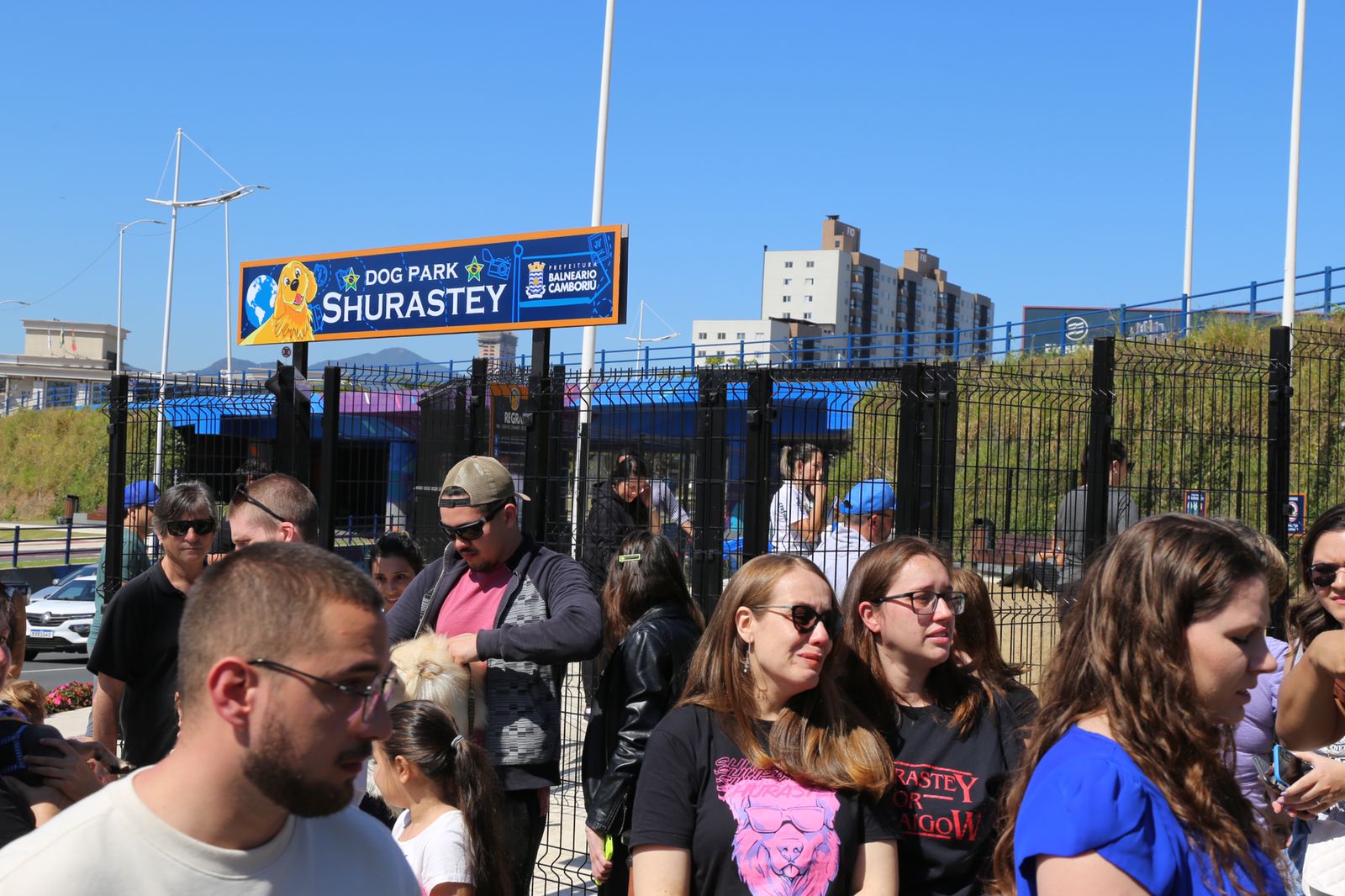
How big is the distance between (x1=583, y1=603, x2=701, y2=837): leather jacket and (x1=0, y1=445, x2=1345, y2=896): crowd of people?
0.5 inches

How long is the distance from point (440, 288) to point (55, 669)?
10798 mm

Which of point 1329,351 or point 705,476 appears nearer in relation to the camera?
point 705,476

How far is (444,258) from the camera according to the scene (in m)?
10.2

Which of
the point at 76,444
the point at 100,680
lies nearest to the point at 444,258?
the point at 100,680

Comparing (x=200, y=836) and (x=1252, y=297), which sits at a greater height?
(x=1252, y=297)

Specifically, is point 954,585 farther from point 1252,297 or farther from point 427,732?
point 1252,297

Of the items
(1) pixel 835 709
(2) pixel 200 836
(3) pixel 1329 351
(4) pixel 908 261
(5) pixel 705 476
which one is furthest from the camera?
(4) pixel 908 261

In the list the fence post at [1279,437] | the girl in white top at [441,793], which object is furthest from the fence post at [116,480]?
the fence post at [1279,437]

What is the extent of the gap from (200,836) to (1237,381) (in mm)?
8874

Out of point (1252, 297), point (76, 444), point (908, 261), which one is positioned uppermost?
point (908, 261)

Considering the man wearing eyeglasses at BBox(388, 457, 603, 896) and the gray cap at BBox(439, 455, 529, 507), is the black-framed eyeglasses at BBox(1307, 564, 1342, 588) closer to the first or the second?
the man wearing eyeglasses at BBox(388, 457, 603, 896)

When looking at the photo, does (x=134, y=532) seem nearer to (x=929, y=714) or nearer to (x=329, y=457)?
(x=329, y=457)

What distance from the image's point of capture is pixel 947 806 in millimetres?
3367

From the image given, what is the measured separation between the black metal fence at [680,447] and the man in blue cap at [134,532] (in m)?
0.11
